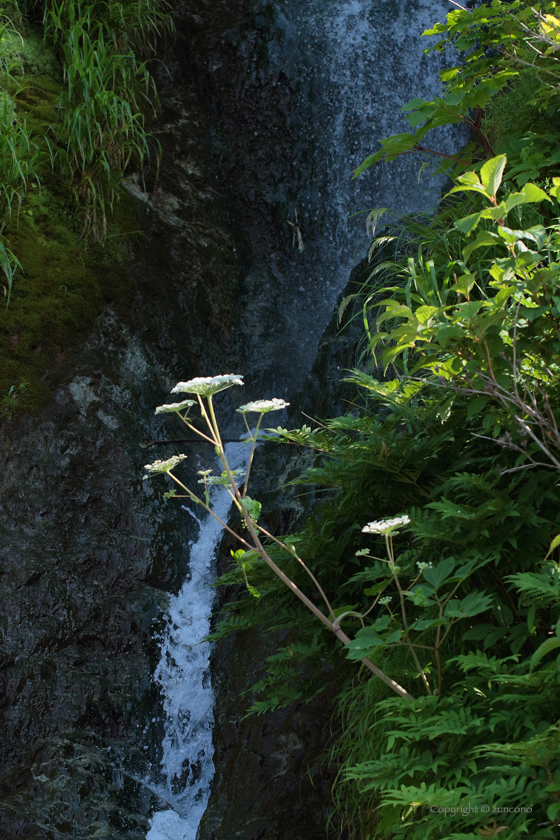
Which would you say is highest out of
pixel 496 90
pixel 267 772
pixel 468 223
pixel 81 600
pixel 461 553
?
pixel 496 90

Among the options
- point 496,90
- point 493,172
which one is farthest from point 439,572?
point 496,90

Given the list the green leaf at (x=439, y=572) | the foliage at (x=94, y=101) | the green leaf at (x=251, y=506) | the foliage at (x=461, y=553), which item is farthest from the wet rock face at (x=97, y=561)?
the green leaf at (x=439, y=572)

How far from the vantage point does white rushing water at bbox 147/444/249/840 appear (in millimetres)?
3191

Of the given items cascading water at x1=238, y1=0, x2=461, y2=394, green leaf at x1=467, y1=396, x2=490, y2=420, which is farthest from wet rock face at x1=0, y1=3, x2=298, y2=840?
green leaf at x1=467, y1=396, x2=490, y2=420

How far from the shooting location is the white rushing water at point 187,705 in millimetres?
3191

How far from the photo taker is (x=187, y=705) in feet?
11.5

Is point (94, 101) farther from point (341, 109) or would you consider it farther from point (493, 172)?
point (493, 172)

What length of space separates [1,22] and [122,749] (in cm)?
475

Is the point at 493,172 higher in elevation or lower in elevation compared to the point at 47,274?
higher

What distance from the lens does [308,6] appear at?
628 cm

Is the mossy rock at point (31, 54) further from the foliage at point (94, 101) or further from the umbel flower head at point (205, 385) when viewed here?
the umbel flower head at point (205, 385)

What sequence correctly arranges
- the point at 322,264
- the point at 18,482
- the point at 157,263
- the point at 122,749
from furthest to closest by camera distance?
the point at 322,264, the point at 157,263, the point at 18,482, the point at 122,749

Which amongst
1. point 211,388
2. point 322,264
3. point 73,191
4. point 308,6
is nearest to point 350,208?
point 322,264

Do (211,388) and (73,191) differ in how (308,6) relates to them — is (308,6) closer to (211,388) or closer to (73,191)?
(73,191)
